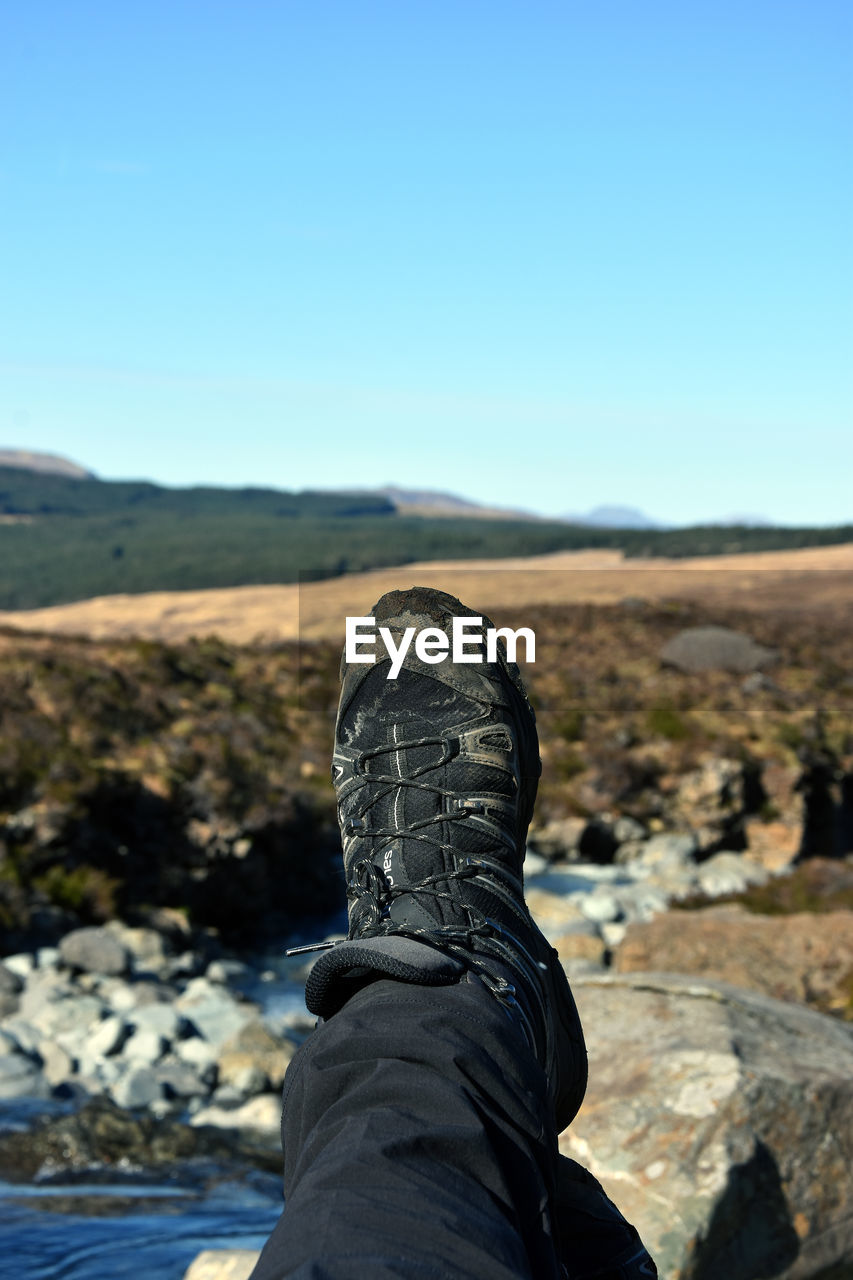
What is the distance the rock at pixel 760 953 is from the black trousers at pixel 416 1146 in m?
4.86

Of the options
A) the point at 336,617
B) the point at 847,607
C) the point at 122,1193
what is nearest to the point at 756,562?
the point at 847,607

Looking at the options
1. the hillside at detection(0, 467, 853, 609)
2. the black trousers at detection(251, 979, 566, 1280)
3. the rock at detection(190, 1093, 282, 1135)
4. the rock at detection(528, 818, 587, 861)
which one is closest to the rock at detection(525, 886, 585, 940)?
the rock at detection(528, 818, 587, 861)

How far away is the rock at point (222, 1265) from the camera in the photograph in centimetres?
300

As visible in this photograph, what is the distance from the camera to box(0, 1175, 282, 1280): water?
3371mm

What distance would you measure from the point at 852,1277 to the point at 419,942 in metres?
2.36

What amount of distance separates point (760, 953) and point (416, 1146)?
570cm

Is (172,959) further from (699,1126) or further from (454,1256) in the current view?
(454,1256)

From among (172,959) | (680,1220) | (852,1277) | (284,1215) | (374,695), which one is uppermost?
(374,695)

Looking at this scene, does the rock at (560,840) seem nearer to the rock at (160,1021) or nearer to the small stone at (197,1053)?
the rock at (160,1021)

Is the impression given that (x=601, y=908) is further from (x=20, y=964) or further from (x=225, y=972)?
(x=20, y=964)

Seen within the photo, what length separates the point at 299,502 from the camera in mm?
146750

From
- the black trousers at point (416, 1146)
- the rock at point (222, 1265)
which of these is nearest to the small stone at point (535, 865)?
the rock at point (222, 1265)

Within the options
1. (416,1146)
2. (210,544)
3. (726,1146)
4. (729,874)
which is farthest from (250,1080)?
(210,544)

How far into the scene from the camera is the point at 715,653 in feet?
66.8
